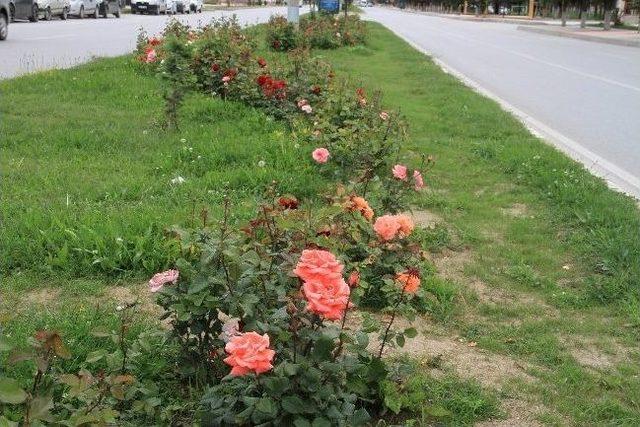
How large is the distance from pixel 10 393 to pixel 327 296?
861mm

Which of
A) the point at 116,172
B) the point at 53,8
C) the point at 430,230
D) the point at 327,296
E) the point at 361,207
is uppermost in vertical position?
the point at 53,8

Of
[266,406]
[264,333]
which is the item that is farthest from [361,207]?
[266,406]

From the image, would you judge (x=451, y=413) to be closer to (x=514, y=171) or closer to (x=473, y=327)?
(x=473, y=327)

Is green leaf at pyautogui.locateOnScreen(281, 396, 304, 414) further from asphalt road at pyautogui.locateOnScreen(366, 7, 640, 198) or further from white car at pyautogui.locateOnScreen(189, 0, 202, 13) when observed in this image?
white car at pyautogui.locateOnScreen(189, 0, 202, 13)

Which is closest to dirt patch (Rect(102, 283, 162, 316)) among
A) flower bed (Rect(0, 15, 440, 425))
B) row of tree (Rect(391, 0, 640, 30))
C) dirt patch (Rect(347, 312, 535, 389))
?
flower bed (Rect(0, 15, 440, 425))

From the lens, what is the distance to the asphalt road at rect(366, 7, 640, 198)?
8828mm

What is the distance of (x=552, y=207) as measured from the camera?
6.05 meters

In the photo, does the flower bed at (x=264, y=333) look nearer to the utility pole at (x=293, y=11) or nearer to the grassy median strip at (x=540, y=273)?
the grassy median strip at (x=540, y=273)

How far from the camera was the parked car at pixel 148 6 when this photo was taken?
47.2 metres

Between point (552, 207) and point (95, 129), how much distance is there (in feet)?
14.0

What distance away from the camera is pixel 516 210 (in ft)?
20.0

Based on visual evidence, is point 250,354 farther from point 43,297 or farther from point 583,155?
point 583,155

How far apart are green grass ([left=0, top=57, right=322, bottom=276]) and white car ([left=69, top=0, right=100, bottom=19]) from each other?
28.3 meters

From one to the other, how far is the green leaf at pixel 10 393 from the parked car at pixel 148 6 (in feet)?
157
